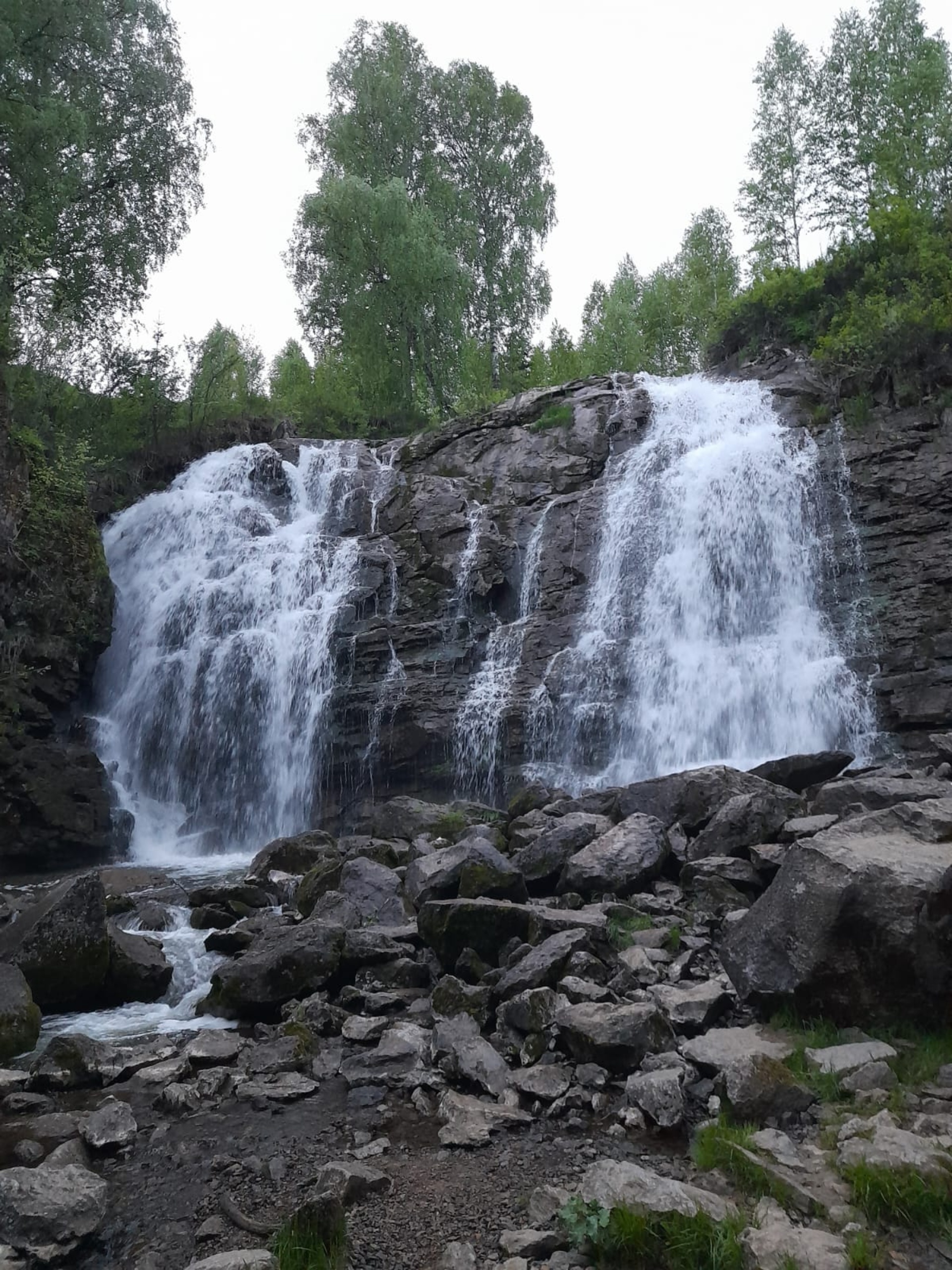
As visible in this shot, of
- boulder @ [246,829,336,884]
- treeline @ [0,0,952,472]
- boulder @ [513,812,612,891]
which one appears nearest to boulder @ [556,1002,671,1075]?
boulder @ [513,812,612,891]

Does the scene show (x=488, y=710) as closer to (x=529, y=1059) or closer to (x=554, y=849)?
(x=554, y=849)

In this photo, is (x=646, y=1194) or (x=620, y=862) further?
(x=620, y=862)

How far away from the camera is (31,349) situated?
20734mm

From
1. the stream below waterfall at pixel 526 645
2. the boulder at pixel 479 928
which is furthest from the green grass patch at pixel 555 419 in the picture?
the boulder at pixel 479 928

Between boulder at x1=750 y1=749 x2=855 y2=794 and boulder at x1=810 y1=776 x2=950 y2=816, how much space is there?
160 cm

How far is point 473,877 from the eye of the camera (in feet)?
22.5

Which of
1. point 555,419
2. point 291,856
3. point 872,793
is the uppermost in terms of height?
point 555,419

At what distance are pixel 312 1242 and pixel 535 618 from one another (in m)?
14.0

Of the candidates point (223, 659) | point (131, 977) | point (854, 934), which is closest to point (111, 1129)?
point (131, 977)

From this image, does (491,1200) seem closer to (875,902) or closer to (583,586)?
(875,902)

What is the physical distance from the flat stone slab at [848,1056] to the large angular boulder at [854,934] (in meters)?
0.29

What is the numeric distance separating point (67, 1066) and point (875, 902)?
4.67 meters

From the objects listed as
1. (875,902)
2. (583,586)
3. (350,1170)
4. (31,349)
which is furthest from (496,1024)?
(31,349)

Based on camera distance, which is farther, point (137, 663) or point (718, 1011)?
point (137, 663)
